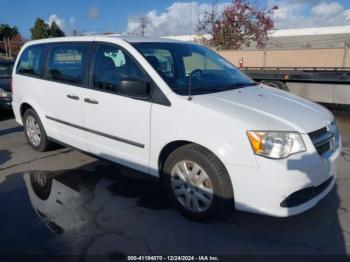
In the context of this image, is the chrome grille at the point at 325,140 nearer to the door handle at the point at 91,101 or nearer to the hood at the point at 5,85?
the door handle at the point at 91,101

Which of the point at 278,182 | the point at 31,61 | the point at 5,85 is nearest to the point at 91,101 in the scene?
the point at 31,61

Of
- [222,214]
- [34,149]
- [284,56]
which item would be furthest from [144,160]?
[284,56]

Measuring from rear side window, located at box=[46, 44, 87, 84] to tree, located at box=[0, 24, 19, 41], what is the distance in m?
55.9

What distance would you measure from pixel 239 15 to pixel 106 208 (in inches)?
1003

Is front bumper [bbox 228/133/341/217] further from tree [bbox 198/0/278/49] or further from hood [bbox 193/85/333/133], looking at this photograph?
tree [bbox 198/0/278/49]

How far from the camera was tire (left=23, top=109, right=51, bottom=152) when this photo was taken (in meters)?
5.12

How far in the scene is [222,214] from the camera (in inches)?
123

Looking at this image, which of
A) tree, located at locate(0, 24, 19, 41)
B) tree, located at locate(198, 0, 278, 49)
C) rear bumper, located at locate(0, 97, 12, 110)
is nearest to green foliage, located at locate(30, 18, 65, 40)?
tree, located at locate(0, 24, 19, 41)

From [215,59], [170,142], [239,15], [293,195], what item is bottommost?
[293,195]

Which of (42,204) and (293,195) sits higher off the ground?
(293,195)

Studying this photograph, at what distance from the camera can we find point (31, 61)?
5148mm

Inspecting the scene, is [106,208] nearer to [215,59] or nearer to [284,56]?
[215,59]

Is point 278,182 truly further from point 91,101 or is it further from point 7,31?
point 7,31

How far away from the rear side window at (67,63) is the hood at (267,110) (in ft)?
5.93
